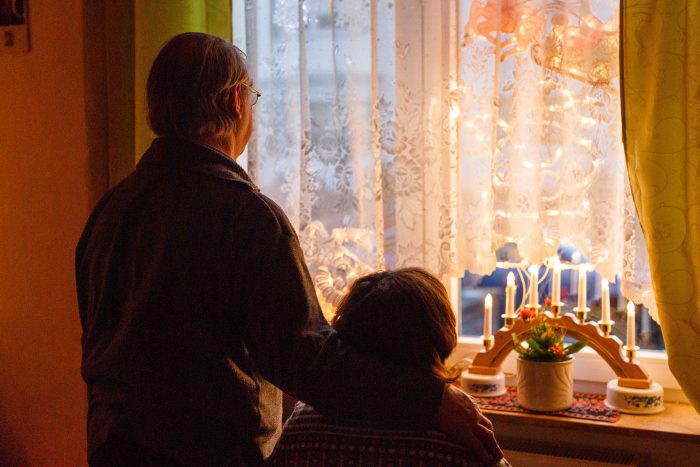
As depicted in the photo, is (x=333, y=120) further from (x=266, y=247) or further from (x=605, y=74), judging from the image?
(x=266, y=247)

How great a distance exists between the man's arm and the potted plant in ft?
2.28

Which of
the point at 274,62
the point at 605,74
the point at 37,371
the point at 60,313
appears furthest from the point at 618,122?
the point at 37,371

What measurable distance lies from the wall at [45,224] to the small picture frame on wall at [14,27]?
0.09 feet

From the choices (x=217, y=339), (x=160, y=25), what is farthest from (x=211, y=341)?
(x=160, y=25)

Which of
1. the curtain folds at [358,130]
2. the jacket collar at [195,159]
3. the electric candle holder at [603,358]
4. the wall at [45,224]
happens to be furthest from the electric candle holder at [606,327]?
the wall at [45,224]

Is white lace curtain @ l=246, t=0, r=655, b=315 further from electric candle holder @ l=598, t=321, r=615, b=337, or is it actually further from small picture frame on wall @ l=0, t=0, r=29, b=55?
small picture frame on wall @ l=0, t=0, r=29, b=55

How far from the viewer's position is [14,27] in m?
2.38

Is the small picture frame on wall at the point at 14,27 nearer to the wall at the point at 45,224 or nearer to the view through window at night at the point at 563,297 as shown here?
the wall at the point at 45,224

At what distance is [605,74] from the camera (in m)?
1.81

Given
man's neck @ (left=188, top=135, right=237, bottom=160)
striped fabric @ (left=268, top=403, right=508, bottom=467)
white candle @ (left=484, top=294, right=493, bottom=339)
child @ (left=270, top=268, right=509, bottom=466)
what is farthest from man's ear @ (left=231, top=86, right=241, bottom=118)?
white candle @ (left=484, top=294, right=493, bottom=339)

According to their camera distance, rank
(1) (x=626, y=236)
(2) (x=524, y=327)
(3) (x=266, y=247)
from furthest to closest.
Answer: (2) (x=524, y=327) → (1) (x=626, y=236) → (3) (x=266, y=247)

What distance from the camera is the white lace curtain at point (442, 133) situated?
71.9 inches

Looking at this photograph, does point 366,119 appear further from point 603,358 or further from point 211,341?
point 211,341

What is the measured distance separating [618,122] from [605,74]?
0.38 ft
